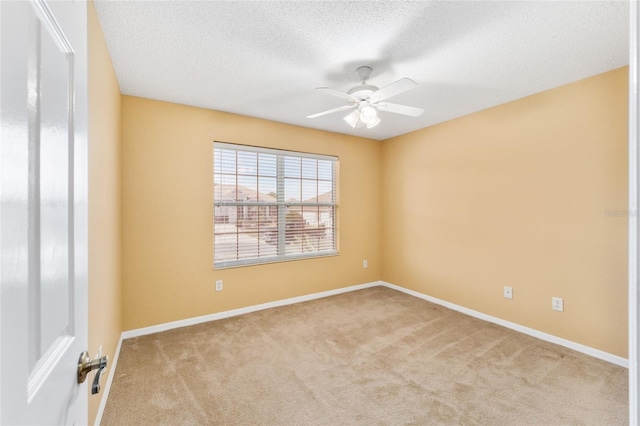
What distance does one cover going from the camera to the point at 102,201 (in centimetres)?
198

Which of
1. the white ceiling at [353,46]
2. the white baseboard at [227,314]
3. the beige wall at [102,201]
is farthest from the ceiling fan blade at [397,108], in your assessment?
the white baseboard at [227,314]

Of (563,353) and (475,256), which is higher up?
(475,256)

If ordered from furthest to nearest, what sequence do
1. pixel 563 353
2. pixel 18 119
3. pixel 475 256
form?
pixel 475 256, pixel 563 353, pixel 18 119

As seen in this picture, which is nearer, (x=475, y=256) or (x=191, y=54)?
(x=191, y=54)

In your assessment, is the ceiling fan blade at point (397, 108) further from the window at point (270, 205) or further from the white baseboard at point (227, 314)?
the white baseboard at point (227, 314)

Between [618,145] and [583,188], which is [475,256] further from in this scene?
[618,145]

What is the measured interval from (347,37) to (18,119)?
201cm

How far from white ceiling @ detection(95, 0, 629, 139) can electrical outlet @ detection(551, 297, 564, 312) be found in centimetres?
207

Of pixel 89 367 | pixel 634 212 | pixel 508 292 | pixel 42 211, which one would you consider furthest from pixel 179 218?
pixel 508 292

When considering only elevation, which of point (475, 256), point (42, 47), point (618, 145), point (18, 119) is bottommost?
point (475, 256)

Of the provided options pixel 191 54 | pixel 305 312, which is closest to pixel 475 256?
pixel 305 312

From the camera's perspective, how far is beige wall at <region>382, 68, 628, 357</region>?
2490 mm

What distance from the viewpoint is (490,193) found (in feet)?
11.1

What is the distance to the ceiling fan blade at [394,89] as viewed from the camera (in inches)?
79.1
